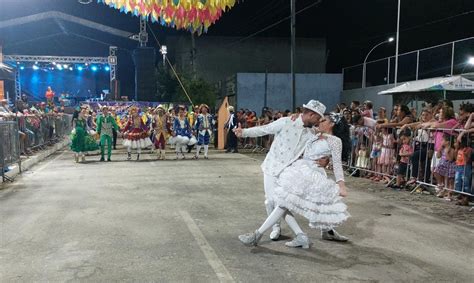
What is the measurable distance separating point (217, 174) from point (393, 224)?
6151 mm

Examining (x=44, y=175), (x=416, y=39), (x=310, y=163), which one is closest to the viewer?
(x=310, y=163)

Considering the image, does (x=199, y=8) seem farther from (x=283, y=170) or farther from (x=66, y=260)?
(x=66, y=260)

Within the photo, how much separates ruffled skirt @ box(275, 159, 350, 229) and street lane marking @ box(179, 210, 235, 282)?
1047 mm

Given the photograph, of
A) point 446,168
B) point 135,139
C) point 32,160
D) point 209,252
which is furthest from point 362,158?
point 32,160

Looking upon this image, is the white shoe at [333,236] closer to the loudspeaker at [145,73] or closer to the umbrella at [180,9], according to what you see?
the umbrella at [180,9]

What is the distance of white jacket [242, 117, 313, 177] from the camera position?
5.82m

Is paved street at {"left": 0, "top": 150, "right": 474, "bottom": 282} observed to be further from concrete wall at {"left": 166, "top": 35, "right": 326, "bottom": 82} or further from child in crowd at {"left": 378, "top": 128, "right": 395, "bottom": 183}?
concrete wall at {"left": 166, "top": 35, "right": 326, "bottom": 82}

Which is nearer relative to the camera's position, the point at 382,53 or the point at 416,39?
the point at 416,39

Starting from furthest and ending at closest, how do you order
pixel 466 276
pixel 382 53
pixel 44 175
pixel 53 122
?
pixel 382 53 → pixel 53 122 → pixel 44 175 → pixel 466 276

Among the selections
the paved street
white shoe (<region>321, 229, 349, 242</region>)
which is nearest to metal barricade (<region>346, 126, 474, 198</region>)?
the paved street

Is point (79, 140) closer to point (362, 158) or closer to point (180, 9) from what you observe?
point (180, 9)

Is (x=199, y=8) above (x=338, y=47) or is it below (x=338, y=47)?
below

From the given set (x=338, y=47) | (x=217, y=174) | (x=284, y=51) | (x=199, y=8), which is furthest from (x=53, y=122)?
(x=338, y=47)

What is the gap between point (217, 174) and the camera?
12523 millimetres
